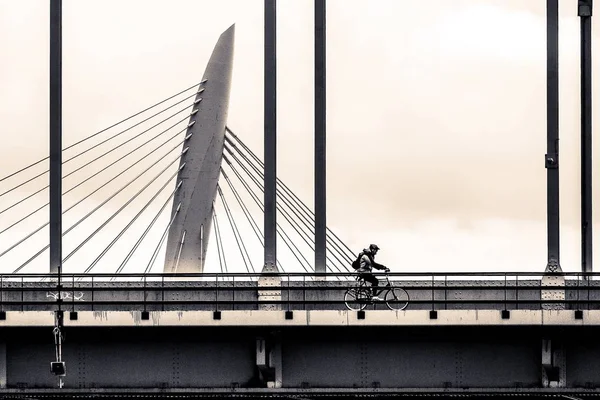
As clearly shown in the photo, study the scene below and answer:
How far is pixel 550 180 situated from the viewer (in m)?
48.6

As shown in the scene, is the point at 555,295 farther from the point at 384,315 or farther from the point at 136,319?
the point at 136,319

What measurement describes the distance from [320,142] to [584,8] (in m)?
7.49

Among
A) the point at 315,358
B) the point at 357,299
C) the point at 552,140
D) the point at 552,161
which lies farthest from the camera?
the point at 552,140

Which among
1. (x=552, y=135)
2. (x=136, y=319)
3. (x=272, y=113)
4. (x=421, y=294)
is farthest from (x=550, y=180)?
(x=136, y=319)

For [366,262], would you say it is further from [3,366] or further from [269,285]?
[3,366]

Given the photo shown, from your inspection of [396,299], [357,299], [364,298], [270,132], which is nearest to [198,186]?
[270,132]

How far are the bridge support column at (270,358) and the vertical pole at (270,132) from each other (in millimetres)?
4375

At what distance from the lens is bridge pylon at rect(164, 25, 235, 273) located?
2623 inches

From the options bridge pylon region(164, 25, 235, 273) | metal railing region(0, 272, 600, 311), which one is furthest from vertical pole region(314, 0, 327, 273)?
bridge pylon region(164, 25, 235, 273)

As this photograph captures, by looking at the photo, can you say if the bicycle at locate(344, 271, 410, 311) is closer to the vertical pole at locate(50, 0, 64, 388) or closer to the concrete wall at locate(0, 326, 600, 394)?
the concrete wall at locate(0, 326, 600, 394)

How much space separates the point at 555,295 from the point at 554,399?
2.45m

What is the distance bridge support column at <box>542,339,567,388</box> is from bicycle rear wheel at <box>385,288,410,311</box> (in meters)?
3.45

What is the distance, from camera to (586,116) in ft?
166

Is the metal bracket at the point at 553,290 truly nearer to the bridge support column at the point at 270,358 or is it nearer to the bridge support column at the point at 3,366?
the bridge support column at the point at 270,358
